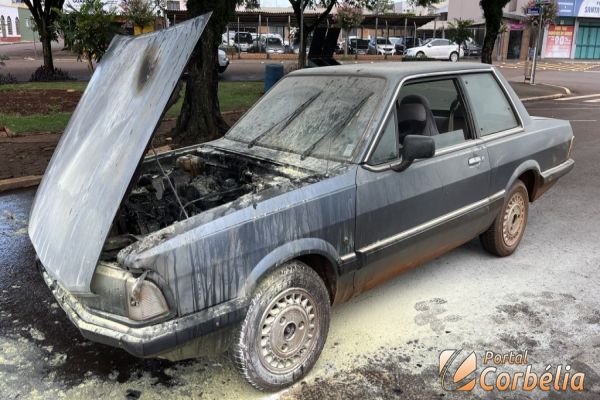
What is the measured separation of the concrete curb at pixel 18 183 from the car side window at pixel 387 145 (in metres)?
5.66

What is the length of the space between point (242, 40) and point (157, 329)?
39445mm

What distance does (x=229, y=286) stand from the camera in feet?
8.68

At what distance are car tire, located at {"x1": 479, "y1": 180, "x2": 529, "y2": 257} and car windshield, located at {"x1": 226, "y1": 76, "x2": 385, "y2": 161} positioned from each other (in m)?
1.70

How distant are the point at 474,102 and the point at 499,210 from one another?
3.02 feet

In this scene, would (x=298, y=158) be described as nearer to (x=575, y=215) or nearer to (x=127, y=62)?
(x=127, y=62)

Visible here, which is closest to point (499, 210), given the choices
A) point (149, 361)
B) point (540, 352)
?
point (540, 352)

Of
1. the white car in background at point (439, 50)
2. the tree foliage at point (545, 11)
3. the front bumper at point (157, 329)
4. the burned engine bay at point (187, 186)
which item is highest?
the tree foliage at point (545, 11)

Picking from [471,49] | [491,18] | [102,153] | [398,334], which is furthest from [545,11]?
[102,153]

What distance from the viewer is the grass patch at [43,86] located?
17.5m

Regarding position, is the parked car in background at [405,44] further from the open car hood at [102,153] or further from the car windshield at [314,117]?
the open car hood at [102,153]

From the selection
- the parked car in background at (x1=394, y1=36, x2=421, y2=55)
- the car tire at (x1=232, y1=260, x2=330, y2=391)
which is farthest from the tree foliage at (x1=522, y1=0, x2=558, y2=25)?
the car tire at (x1=232, y1=260, x2=330, y2=391)

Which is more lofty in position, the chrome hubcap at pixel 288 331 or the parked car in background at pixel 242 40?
the parked car in background at pixel 242 40

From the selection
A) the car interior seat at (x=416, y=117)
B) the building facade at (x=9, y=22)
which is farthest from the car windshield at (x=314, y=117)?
the building facade at (x=9, y=22)

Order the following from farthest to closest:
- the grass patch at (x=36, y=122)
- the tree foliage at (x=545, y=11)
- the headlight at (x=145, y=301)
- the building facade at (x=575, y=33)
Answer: the building facade at (x=575, y=33), the tree foliage at (x=545, y=11), the grass patch at (x=36, y=122), the headlight at (x=145, y=301)
